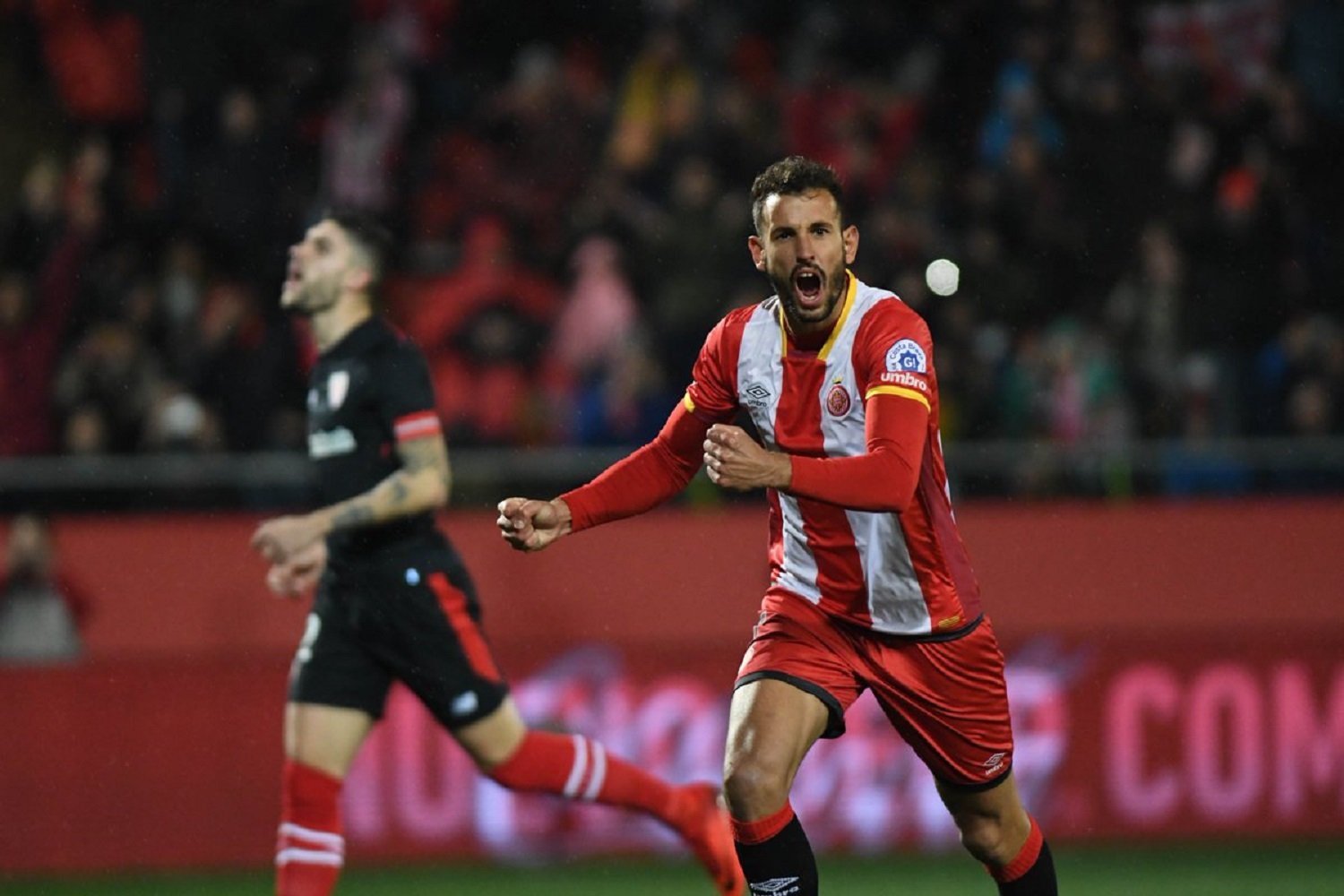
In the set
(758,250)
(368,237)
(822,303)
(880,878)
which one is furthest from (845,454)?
(880,878)

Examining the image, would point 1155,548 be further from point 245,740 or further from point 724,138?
point 245,740

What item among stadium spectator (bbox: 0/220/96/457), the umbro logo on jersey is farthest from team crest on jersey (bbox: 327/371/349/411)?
stadium spectator (bbox: 0/220/96/457)

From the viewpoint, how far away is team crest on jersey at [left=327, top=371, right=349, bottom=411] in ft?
20.8

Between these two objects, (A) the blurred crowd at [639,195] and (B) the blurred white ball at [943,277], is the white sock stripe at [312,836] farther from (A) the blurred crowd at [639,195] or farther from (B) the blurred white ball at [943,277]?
(B) the blurred white ball at [943,277]

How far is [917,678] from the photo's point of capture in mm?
5215

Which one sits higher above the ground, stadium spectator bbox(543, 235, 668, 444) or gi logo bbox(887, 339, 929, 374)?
gi logo bbox(887, 339, 929, 374)

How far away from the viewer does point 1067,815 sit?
9031 millimetres

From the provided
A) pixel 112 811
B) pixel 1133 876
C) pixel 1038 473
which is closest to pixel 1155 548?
pixel 1038 473

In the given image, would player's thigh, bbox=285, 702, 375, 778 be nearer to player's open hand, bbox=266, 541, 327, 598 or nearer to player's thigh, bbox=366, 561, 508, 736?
player's thigh, bbox=366, 561, 508, 736

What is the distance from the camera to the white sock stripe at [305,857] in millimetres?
6062

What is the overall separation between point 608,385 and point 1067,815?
325cm

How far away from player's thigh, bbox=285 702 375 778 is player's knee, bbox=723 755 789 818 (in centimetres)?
164

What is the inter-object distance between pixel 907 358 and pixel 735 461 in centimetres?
75

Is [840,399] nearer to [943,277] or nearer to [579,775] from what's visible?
[579,775]
